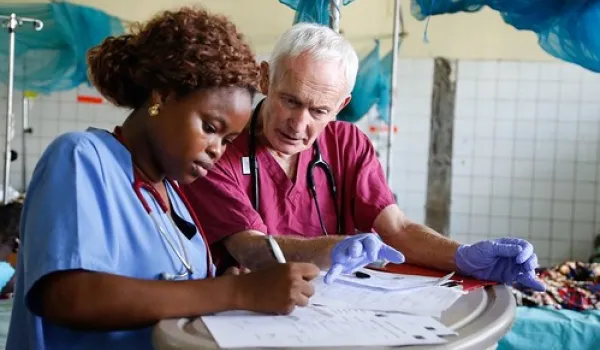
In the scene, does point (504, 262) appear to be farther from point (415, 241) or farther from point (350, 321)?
point (350, 321)

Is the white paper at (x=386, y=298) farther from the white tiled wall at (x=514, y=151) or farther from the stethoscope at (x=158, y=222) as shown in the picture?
the white tiled wall at (x=514, y=151)

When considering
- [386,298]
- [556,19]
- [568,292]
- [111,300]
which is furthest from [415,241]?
[556,19]

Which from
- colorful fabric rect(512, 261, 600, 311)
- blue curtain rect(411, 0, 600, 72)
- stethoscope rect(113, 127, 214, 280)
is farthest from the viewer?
blue curtain rect(411, 0, 600, 72)

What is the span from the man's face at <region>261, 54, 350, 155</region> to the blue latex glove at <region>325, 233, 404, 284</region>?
0.48m

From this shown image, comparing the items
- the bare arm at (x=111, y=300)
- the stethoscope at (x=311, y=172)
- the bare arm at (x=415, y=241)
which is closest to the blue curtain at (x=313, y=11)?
the stethoscope at (x=311, y=172)

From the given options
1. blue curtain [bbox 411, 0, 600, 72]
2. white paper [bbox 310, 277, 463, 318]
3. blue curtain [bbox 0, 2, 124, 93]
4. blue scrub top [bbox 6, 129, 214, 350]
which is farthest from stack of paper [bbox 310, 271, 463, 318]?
blue curtain [bbox 0, 2, 124, 93]

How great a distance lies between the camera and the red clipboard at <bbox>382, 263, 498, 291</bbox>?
1.26 metres

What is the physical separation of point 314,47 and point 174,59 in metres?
0.64

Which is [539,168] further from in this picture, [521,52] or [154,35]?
[154,35]

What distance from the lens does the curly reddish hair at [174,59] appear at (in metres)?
0.99

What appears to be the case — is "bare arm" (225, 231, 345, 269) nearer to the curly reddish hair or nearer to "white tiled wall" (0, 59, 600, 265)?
the curly reddish hair

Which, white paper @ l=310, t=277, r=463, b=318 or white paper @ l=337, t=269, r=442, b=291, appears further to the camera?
white paper @ l=337, t=269, r=442, b=291

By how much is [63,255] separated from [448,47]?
12.5ft

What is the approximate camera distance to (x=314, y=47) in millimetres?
1572
